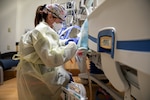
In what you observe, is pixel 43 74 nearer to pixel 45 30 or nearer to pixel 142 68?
pixel 45 30

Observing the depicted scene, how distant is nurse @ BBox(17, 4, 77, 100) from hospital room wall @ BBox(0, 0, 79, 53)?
3.11 metres

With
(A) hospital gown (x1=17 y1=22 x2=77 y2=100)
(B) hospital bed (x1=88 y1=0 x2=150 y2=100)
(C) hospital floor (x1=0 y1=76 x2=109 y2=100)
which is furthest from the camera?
(C) hospital floor (x1=0 y1=76 x2=109 y2=100)

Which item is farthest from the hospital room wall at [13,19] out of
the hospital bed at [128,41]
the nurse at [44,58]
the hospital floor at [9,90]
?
the hospital bed at [128,41]

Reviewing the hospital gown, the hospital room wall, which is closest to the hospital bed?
the hospital gown

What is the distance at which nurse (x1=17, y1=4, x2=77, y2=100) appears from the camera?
1.33 metres

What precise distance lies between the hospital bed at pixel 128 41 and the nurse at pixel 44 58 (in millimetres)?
587

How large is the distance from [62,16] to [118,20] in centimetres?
100

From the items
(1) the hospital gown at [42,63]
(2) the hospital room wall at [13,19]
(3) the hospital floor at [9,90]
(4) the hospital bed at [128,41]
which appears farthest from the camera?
(2) the hospital room wall at [13,19]

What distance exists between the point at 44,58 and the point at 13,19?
3479 millimetres

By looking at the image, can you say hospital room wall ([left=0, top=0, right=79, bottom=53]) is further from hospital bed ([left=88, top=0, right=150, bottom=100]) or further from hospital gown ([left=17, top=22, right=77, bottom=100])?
hospital bed ([left=88, top=0, right=150, bottom=100])

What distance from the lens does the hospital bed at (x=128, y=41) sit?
1.47 feet

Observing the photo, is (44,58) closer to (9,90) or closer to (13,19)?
(9,90)

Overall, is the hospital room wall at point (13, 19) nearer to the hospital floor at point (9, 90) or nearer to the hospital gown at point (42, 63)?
the hospital floor at point (9, 90)

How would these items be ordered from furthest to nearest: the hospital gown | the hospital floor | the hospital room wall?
the hospital room wall
the hospital floor
the hospital gown
